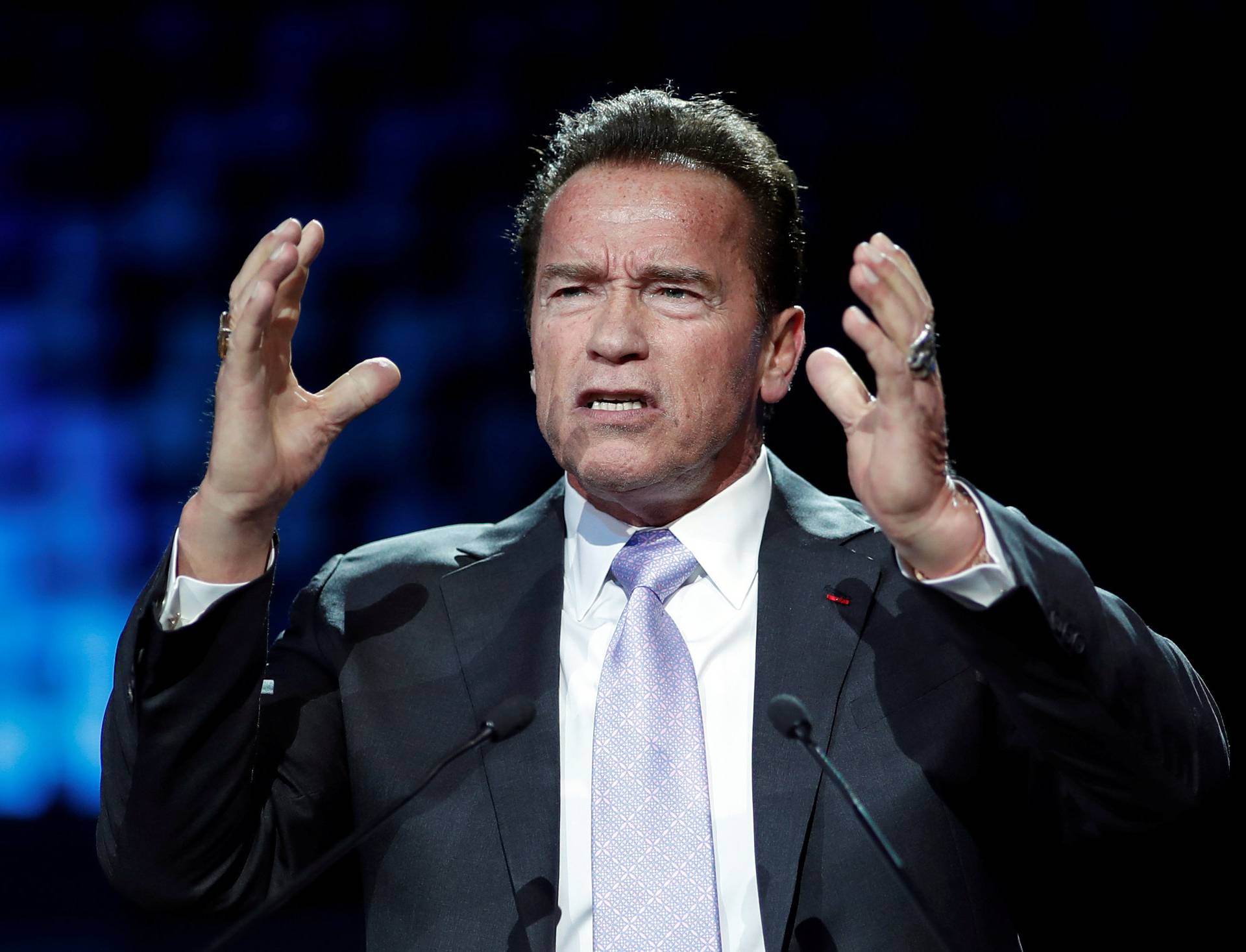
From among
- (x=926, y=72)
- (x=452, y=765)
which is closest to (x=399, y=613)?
(x=452, y=765)

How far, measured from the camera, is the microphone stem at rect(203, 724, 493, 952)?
1.20 metres

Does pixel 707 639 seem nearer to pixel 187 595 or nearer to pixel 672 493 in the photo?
pixel 672 493

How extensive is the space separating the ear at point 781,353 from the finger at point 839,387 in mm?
445

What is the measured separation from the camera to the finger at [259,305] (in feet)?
4.55

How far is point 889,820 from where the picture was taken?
152 cm

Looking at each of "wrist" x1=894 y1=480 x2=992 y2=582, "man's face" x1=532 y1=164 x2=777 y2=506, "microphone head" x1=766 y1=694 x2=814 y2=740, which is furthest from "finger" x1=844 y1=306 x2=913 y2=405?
"man's face" x1=532 y1=164 x2=777 y2=506

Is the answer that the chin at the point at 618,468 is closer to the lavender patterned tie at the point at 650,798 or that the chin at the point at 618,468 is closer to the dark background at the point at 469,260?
the lavender patterned tie at the point at 650,798

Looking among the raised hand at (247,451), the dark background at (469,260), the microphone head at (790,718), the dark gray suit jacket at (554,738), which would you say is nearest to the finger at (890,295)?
the dark gray suit jacket at (554,738)

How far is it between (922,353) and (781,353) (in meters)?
0.67

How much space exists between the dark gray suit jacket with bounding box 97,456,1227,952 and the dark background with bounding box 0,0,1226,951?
111 cm

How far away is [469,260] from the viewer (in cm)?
290

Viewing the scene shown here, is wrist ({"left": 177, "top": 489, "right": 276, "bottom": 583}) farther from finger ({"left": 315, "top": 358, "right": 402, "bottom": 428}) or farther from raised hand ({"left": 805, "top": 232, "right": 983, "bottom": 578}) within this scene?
raised hand ({"left": 805, "top": 232, "right": 983, "bottom": 578})

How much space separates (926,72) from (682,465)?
1414mm

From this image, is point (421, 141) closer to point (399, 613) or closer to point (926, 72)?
point (926, 72)
